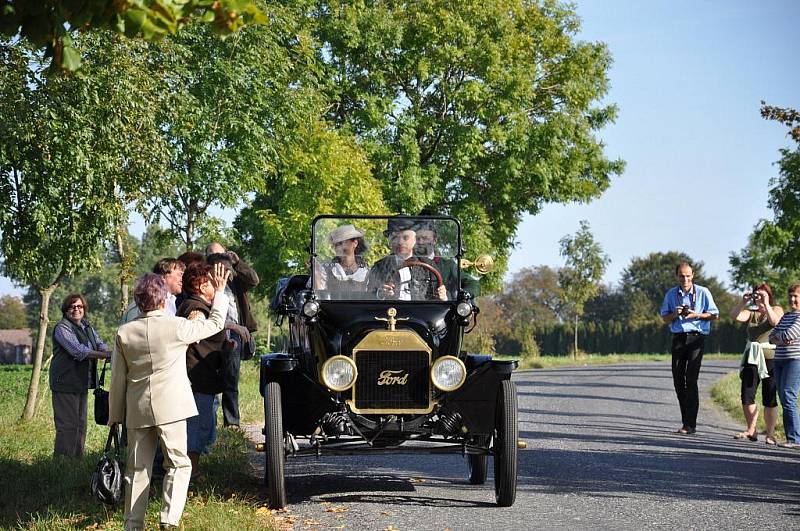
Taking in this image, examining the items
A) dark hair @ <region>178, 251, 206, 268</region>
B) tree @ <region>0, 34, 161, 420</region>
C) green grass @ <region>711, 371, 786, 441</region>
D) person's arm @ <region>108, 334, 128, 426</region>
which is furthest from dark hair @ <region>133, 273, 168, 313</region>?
green grass @ <region>711, 371, 786, 441</region>

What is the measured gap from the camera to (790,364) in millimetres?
13266

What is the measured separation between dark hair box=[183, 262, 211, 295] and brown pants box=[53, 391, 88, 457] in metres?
3.24

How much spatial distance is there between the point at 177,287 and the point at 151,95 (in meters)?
7.87

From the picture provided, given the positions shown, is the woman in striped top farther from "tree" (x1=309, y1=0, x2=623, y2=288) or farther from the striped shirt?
"tree" (x1=309, y1=0, x2=623, y2=288)

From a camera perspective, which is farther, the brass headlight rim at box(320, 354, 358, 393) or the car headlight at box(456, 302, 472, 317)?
the car headlight at box(456, 302, 472, 317)

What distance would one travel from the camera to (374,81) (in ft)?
126

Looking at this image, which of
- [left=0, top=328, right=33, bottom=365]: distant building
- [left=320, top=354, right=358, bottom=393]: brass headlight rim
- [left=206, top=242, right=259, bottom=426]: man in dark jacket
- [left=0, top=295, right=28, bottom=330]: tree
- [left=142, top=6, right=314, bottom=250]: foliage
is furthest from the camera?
[left=0, top=295, right=28, bottom=330]: tree

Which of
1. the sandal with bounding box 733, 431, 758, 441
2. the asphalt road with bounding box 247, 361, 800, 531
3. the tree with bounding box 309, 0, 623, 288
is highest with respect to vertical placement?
the tree with bounding box 309, 0, 623, 288

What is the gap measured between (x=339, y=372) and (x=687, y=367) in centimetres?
718

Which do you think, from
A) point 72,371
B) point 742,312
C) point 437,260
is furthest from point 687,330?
point 72,371

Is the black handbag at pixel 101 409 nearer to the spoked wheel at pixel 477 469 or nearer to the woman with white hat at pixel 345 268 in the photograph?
the woman with white hat at pixel 345 268

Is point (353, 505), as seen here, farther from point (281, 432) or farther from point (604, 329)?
point (604, 329)

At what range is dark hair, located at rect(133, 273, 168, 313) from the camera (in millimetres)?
7324

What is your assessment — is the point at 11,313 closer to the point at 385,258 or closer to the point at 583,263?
the point at 583,263
